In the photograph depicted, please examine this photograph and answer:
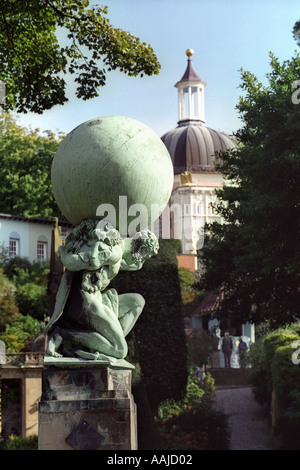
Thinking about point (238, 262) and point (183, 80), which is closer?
point (238, 262)

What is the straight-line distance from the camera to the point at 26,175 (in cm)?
4097

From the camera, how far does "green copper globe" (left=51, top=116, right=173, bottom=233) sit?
316 inches

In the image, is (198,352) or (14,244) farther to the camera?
(14,244)

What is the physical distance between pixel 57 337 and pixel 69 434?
41.3 inches

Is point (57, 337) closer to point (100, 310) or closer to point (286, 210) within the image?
point (100, 310)

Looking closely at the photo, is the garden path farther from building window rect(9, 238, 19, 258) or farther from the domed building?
the domed building

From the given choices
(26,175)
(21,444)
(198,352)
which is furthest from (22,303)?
(21,444)

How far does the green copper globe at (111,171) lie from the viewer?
26.3 ft

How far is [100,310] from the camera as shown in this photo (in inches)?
320

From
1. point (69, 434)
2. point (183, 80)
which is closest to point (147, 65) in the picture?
point (69, 434)

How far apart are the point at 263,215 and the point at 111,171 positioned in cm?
1170

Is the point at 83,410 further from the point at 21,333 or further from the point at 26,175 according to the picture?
the point at 26,175

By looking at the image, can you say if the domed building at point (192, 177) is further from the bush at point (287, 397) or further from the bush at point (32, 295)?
the bush at point (287, 397)

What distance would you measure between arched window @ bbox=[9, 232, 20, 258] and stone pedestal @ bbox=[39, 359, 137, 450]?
3580 cm
